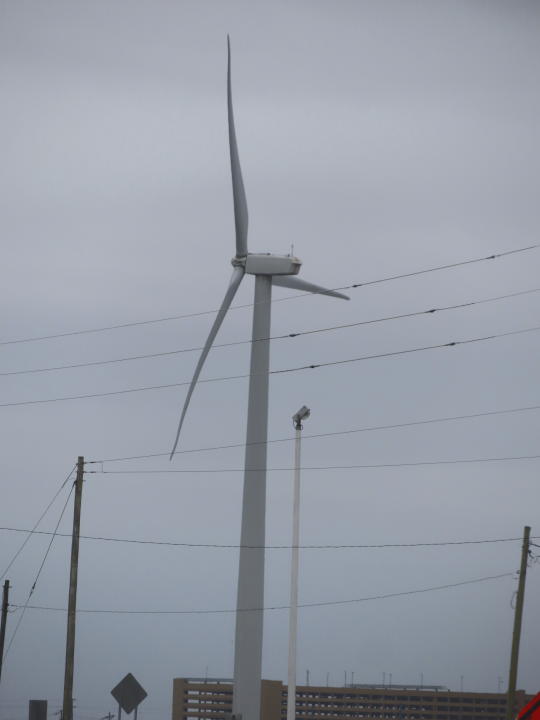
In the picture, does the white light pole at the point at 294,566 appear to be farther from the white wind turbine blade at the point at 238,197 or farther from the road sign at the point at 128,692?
the white wind turbine blade at the point at 238,197

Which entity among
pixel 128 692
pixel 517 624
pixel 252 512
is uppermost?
pixel 252 512

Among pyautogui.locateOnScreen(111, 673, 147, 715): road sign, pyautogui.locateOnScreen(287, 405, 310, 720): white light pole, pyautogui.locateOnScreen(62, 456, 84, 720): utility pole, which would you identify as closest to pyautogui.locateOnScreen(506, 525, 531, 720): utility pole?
pyautogui.locateOnScreen(287, 405, 310, 720): white light pole

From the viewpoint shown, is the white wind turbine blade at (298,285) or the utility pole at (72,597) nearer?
the utility pole at (72,597)

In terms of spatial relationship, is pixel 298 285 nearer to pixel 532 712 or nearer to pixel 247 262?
pixel 247 262

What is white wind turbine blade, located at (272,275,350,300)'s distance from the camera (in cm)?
4716

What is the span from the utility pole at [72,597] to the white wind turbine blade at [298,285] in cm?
1048

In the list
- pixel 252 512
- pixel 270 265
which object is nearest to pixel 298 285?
pixel 270 265

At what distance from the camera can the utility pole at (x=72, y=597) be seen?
1495 inches

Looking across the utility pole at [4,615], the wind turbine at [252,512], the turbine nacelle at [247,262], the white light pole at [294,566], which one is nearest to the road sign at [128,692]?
the white light pole at [294,566]

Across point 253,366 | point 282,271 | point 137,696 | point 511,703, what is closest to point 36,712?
point 137,696

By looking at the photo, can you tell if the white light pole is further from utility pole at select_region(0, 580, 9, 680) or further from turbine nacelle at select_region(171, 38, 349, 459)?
utility pole at select_region(0, 580, 9, 680)

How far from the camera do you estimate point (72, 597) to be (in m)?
40.3

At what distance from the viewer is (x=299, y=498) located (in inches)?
1510

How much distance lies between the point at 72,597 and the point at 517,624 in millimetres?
18676
